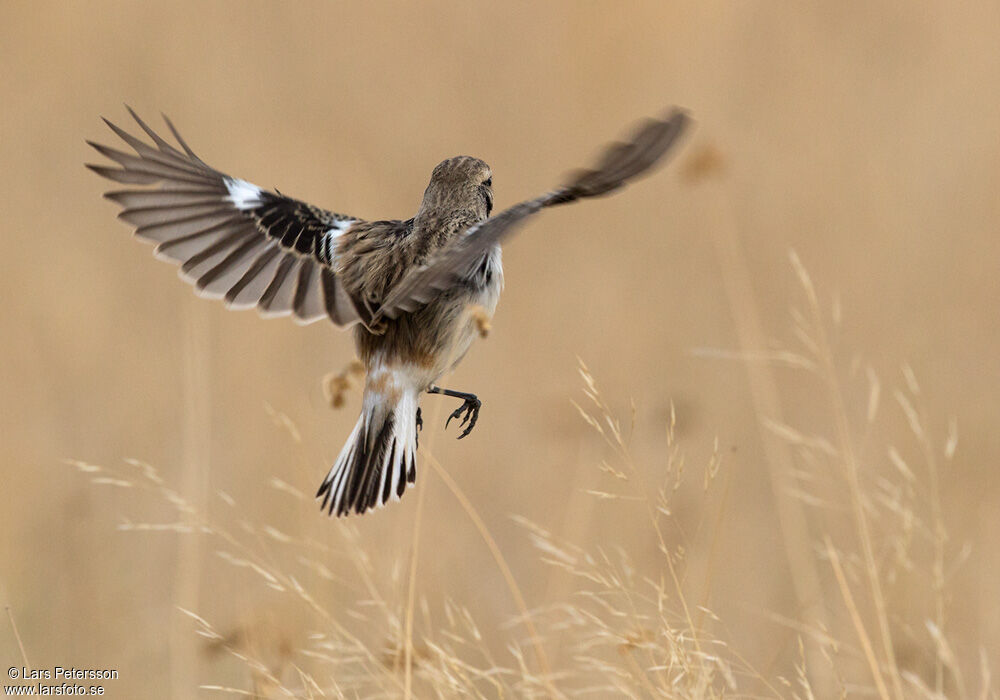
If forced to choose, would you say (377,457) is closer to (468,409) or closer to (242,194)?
(468,409)

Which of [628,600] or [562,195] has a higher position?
[562,195]

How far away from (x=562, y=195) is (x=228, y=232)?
117 centimetres

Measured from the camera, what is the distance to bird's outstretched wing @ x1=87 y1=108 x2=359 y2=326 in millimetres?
3260

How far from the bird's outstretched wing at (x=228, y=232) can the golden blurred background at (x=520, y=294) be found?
342 mm

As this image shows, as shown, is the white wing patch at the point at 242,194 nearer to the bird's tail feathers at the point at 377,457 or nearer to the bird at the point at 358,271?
the bird at the point at 358,271

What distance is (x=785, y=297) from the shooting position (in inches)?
299

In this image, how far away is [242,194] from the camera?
11.6 ft

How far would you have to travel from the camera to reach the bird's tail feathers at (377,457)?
296cm

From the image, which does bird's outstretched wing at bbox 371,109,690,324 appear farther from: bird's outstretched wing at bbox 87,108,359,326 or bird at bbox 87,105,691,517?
bird's outstretched wing at bbox 87,108,359,326

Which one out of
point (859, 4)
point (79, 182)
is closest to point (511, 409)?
point (79, 182)

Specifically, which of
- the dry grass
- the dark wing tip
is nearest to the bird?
the dry grass

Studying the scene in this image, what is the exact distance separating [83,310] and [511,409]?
2.06 meters

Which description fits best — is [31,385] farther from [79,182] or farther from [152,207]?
[152,207]

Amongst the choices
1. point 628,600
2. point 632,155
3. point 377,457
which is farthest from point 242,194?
point 628,600
